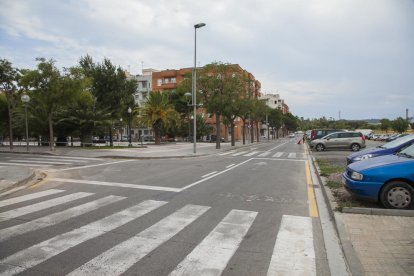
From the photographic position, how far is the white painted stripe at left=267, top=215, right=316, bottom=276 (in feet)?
14.6

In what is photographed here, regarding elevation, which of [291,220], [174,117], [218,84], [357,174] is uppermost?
[218,84]

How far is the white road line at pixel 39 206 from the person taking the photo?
699 cm

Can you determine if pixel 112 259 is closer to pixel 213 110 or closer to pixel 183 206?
pixel 183 206

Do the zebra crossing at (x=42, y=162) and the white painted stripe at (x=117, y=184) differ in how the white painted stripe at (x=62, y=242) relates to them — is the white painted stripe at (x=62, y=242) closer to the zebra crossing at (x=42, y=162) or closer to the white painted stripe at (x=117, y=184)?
the white painted stripe at (x=117, y=184)

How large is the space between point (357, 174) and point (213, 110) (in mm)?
31829

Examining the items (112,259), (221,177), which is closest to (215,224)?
(112,259)

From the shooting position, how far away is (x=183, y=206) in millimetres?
7945

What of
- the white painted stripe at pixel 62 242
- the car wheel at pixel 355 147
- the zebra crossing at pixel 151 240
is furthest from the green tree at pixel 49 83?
the car wheel at pixel 355 147

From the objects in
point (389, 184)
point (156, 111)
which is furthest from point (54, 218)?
point (156, 111)

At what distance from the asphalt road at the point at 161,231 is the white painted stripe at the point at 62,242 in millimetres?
13

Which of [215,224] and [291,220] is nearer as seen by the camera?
[215,224]

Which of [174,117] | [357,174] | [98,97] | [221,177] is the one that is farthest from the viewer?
[174,117]

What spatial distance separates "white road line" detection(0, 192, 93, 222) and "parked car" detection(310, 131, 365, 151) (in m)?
26.0

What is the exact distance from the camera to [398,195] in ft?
23.2
